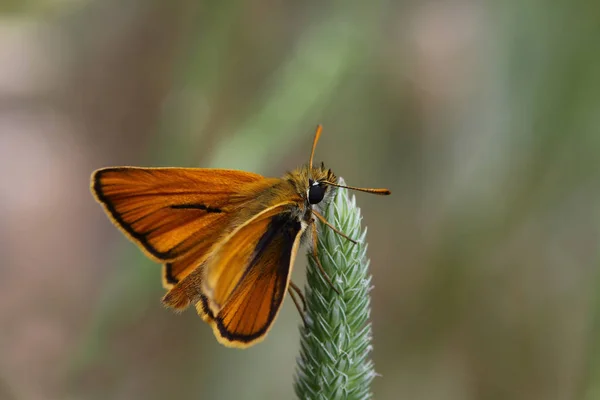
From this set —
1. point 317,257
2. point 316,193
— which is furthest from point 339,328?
point 316,193

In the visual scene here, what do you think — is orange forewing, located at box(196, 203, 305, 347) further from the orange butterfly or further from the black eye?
the black eye

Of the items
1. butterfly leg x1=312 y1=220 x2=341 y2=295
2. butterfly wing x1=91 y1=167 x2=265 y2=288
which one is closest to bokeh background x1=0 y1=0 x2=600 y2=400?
butterfly wing x1=91 y1=167 x2=265 y2=288

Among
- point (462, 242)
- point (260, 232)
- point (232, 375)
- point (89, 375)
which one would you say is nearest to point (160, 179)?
point (260, 232)

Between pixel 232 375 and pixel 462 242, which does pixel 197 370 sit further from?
pixel 462 242

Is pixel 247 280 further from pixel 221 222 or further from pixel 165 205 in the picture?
pixel 165 205

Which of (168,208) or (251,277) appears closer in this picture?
(251,277)

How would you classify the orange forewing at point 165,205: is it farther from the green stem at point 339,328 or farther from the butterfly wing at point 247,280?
the green stem at point 339,328

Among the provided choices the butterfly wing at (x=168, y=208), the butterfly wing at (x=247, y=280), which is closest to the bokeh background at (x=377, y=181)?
the butterfly wing at (x=168, y=208)
